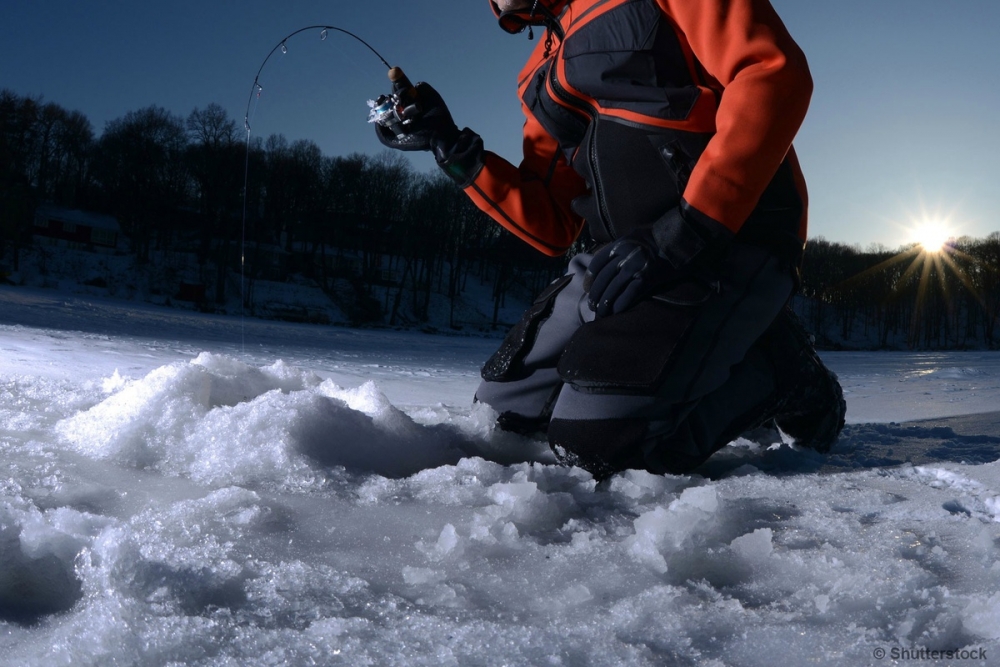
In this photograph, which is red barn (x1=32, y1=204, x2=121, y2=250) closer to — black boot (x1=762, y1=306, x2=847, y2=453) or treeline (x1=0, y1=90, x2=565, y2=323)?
treeline (x1=0, y1=90, x2=565, y2=323)

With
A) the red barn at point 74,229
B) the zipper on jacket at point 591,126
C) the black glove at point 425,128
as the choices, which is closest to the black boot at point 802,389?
the zipper on jacket at point 591,126

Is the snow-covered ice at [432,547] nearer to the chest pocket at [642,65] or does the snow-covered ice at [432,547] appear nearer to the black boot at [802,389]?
the black boot at [802,389]

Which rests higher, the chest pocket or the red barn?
the red barn

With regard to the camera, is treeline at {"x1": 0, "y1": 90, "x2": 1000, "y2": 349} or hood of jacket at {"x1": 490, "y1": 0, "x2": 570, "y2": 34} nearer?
hood of jacket at {"x1": 490, "y1": 0, "x2": 570, "y2": 34}

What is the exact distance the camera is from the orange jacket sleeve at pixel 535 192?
2.02 m

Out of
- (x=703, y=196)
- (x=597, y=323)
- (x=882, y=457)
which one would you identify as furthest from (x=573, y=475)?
(x=882, y=457)

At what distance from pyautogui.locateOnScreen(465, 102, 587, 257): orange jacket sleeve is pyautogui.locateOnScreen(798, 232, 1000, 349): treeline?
35.0m

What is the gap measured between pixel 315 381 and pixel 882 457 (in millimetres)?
1491

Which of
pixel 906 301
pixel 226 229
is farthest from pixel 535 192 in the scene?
pixel 906 301

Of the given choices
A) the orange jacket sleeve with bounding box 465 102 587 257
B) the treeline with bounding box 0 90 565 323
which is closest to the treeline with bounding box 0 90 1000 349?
the treeline with bounding box 0 90 565 323

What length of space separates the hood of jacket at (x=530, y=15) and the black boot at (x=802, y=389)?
0.95 metres

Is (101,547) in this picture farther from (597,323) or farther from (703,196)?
(703,196)

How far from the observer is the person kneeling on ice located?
1.36 m

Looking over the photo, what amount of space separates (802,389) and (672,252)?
1.70ft
